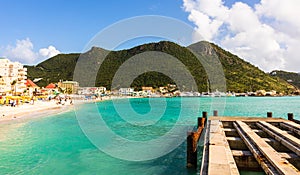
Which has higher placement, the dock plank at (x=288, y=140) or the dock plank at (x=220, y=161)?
the dock plank at (x=288, y=140)

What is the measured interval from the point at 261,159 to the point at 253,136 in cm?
256

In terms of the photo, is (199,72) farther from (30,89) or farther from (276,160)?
(276,160)

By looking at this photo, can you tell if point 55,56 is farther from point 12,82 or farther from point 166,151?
point 166,151

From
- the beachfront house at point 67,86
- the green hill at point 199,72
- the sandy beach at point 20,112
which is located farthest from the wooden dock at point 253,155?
the beachfront house at point 67,86

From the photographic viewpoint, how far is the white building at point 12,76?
63938 millimetres

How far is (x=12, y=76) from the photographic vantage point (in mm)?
68250

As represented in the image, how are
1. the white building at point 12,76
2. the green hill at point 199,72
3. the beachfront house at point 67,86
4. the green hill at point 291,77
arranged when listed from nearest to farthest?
1. the white building at point 12,76
2. the green hill at point 199,72
3. the beachfront house at point 67,86
4. the green hill at point 291,77

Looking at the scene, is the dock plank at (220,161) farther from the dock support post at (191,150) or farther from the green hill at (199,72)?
the green hill at (199,72)

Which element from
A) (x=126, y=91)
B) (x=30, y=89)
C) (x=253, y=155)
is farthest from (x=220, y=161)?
(x=126, y=91)

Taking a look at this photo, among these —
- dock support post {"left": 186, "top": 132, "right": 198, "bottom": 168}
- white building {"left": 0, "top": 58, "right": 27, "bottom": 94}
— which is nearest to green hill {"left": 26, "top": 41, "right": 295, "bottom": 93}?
white building {"left": 0, "top": 58, "right": 27, "bottom": 94}

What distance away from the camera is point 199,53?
9294 centimetres

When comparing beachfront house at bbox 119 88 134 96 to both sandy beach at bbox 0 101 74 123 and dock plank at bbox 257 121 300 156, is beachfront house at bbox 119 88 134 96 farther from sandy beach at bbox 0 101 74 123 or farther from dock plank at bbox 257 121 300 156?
dock plank at bbox 257 121 300 156

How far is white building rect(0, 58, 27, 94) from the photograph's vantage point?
63.9 metres

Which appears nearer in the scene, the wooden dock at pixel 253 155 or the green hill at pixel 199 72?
the wooden dock at pixel 253 155
